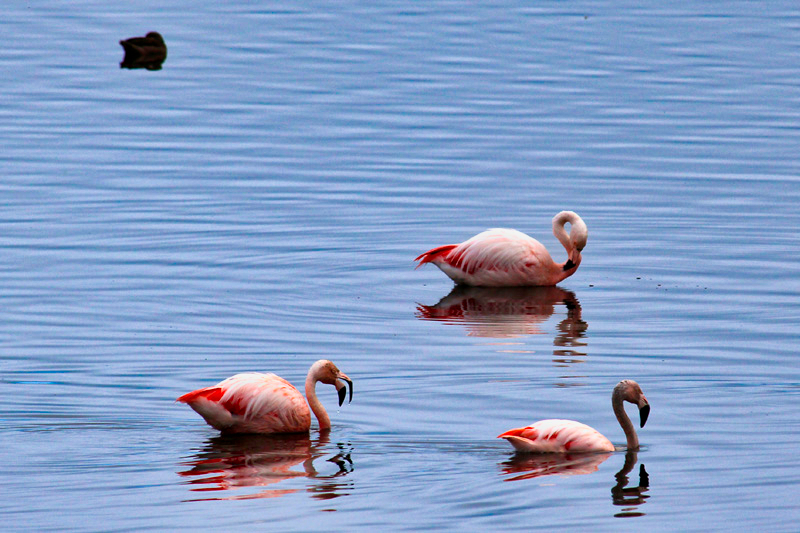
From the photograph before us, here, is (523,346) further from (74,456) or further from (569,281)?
(74,456)

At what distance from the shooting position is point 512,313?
13578 millimetres

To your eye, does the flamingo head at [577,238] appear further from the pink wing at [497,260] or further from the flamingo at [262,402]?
the flamingo at [262,402]

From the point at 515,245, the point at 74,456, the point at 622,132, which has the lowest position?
the point at 74,456

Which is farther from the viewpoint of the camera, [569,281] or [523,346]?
[569,281]

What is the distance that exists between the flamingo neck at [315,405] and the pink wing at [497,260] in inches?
175

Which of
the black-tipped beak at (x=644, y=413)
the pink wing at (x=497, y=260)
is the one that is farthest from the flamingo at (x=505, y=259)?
the black-tipped beak at (x=644, y=413)

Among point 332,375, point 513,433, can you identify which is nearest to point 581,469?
point 513,433

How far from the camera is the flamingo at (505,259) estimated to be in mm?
14367

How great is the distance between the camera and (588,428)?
940cm

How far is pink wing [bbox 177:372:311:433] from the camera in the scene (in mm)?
9719

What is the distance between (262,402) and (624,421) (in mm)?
2525

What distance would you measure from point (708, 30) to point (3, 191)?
18843 millimetres

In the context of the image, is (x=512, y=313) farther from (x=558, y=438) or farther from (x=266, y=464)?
(x=266, y=464)

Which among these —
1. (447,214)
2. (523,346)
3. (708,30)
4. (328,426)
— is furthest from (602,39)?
(328,426)
